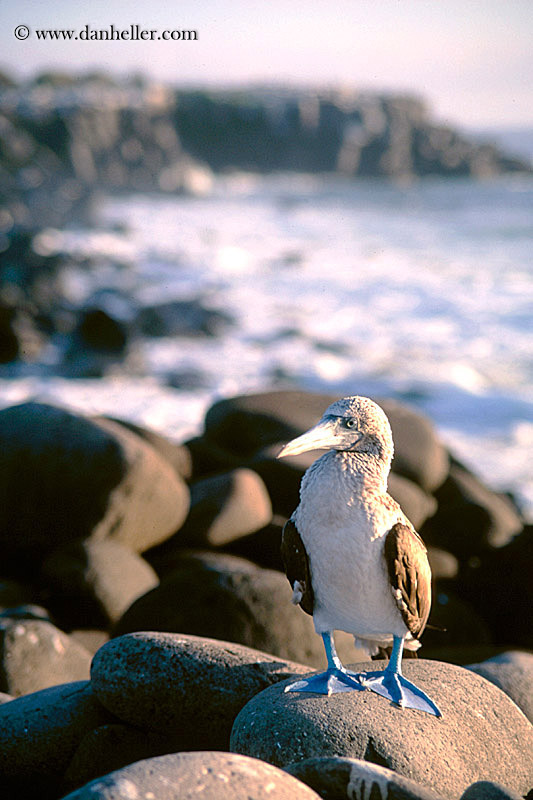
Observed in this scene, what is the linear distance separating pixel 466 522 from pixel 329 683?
172 inches

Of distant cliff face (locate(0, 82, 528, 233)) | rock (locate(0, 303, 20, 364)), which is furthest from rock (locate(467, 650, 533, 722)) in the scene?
distant cliff face (locate(0, 82, 528, 233))

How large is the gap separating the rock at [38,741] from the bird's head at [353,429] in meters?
1.77

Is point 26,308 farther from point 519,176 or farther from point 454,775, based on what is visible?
point 519,176

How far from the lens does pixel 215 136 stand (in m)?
74.2

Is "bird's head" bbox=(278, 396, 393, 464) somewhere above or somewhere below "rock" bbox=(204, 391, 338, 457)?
above

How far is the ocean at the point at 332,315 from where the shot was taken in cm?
1156

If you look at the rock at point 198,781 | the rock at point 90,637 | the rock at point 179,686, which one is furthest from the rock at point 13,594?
the rock at point 198,781

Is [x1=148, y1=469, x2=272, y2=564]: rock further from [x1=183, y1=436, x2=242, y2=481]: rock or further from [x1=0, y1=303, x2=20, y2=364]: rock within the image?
[x1=0, y1=303, x2=20, y2=364]: rock

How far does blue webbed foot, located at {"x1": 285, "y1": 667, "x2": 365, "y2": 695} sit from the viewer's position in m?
2.94

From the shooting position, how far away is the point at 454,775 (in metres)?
2.84

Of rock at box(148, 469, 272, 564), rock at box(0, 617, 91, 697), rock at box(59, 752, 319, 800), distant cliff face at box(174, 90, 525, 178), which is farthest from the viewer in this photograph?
distant cliff face at box(174, 90, 525, 178)

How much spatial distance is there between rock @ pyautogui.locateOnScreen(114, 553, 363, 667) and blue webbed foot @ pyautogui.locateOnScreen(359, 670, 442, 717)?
1061 mm

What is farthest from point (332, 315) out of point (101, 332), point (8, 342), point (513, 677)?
point (513, 677)

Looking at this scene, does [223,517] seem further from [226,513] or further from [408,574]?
[408,574]
